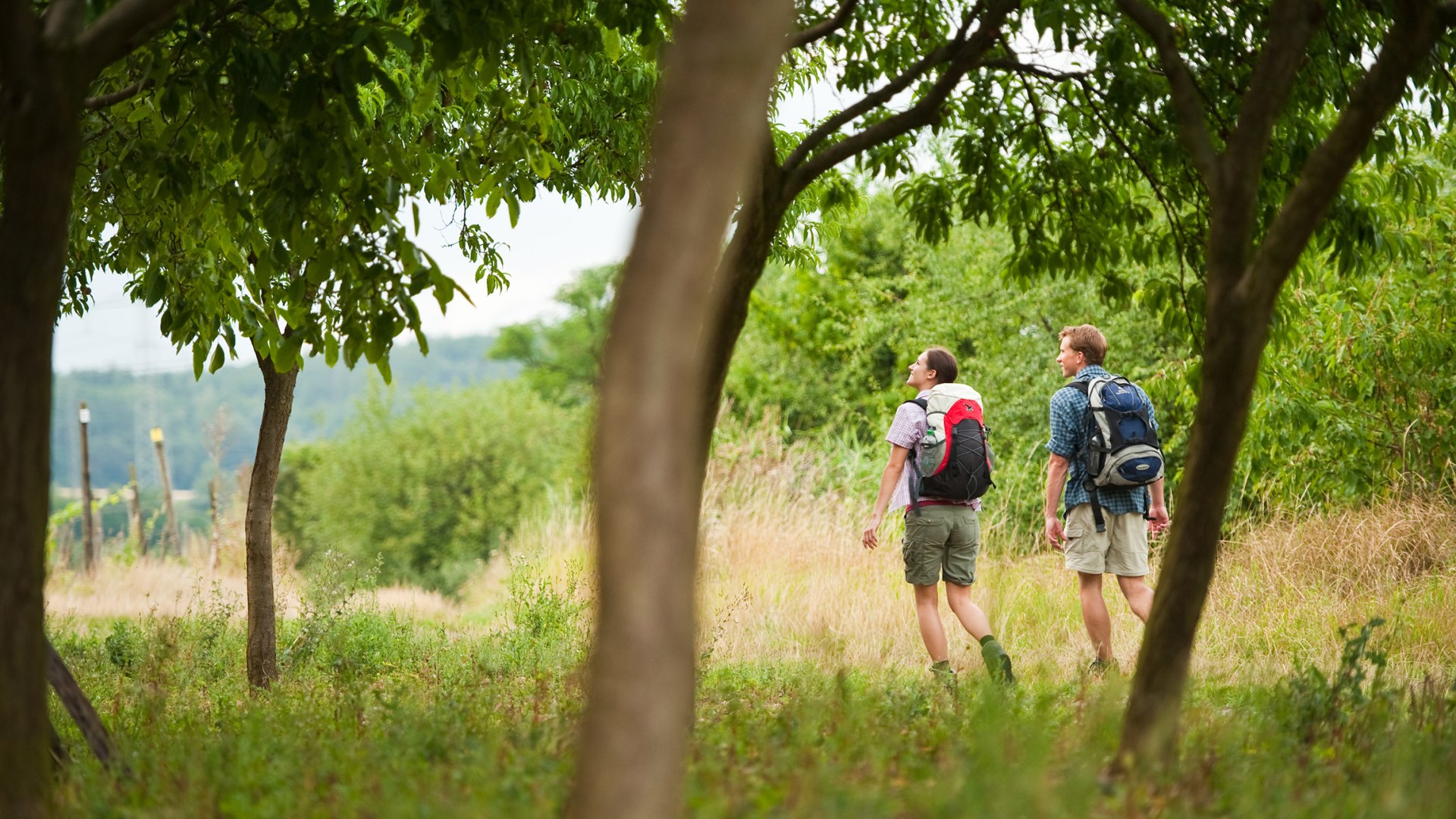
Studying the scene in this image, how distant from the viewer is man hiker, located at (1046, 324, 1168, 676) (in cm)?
679

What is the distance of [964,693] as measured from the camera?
5.64 meters

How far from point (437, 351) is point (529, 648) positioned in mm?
156187

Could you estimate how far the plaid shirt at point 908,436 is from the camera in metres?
6.78

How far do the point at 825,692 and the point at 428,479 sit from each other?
30.0m

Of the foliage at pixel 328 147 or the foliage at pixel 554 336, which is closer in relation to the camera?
the foliage at pixel 328 147

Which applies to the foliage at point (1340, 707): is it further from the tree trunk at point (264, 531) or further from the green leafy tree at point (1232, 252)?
the tree trunk at point (264, 531)

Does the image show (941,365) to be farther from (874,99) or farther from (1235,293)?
(1235,293)

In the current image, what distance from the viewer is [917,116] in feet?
15.3

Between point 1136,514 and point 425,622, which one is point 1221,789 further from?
point 425,622

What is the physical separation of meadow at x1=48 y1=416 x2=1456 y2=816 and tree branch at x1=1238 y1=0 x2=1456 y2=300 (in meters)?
1.53

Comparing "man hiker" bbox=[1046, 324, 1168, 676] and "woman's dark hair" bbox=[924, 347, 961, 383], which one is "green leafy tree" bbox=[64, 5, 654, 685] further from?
"man hiker" bbox=[1046, 324, 1168, 676]

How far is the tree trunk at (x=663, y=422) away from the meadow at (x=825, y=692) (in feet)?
2.29

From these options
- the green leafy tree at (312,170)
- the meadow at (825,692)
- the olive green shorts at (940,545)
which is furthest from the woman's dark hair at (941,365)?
the green leafy tree at (312,170)

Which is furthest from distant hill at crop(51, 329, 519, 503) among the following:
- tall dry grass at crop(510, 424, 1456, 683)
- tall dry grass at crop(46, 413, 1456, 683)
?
tall dry grass at crop(510, 424, 1456, 683)
